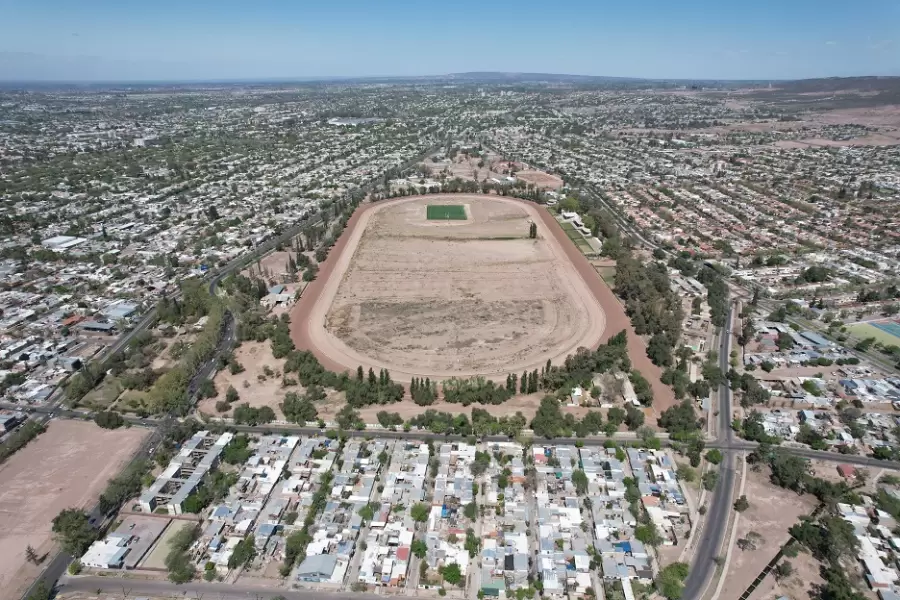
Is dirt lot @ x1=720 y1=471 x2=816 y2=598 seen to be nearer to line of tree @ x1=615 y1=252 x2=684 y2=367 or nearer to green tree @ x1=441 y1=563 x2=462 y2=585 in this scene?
green tree @ x1=441 y1=563 x2=462 y2=585

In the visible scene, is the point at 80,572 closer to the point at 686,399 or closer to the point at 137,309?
the point at 137,309

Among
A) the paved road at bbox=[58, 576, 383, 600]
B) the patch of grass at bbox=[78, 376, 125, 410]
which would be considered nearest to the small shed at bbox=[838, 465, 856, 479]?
the paved road at bbox=[58, 576, 383, 600]

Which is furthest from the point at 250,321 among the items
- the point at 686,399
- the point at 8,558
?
the point at 686,399

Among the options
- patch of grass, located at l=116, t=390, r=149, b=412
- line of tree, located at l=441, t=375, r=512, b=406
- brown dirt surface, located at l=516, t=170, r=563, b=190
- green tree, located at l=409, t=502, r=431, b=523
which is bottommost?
green tree, located at l=409, t=502, r=431, b=523

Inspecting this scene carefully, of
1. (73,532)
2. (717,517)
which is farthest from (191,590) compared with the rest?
(717,517)

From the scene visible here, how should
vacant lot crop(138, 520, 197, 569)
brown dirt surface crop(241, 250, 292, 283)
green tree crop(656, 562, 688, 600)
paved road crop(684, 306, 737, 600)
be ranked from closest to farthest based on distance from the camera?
green tree crop(656, 562, 688, 600) → paved road crop(684, 306, 737, 600) → vacant lot crop(138, 520, 197, 569) → brown dirt surface crop(241, 250, 292, 283)

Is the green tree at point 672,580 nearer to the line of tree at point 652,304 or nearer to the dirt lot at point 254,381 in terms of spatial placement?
the line of tree at point 652,304
